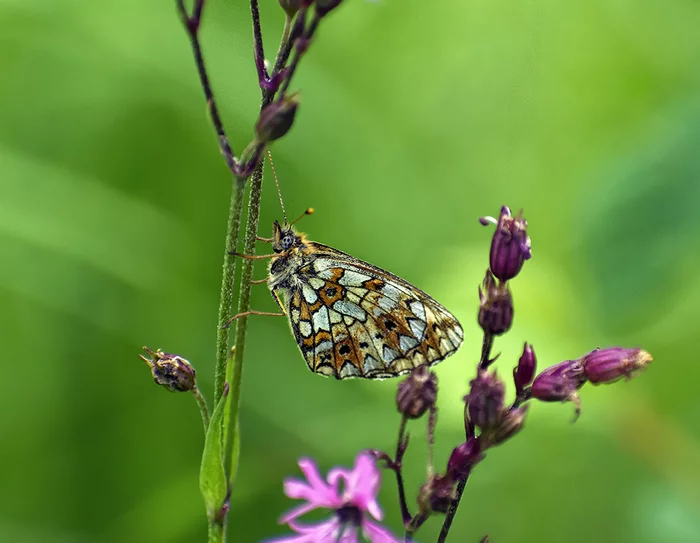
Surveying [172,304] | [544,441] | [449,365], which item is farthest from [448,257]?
[172,304]

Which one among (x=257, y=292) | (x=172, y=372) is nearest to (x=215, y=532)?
(x=172, y=372)

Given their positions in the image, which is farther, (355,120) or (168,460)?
(355,120)

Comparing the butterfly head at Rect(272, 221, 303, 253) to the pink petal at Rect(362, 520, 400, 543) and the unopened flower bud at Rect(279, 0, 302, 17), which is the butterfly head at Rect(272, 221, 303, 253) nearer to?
the unopened flower bud at Rect(279, 0, 302, 17)

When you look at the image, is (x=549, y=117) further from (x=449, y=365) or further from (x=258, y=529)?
(x=258, y=529)

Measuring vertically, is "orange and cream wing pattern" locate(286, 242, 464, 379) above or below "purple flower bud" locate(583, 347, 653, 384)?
above

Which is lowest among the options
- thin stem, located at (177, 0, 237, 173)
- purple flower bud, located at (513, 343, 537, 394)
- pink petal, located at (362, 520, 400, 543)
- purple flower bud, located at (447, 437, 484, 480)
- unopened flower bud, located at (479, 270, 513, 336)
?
pink petal, located at (362, 520, 400, 543)

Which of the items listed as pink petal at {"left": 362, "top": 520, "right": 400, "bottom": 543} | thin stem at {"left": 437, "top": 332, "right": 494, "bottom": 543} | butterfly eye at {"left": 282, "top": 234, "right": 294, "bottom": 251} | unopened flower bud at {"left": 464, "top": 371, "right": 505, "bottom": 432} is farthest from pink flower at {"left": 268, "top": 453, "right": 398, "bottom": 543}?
butterfly eye at {"left": 282, "top": 234, "right": 294, "bottom": 251}

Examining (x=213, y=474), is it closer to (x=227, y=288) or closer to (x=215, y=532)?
(x=215, y=532)
